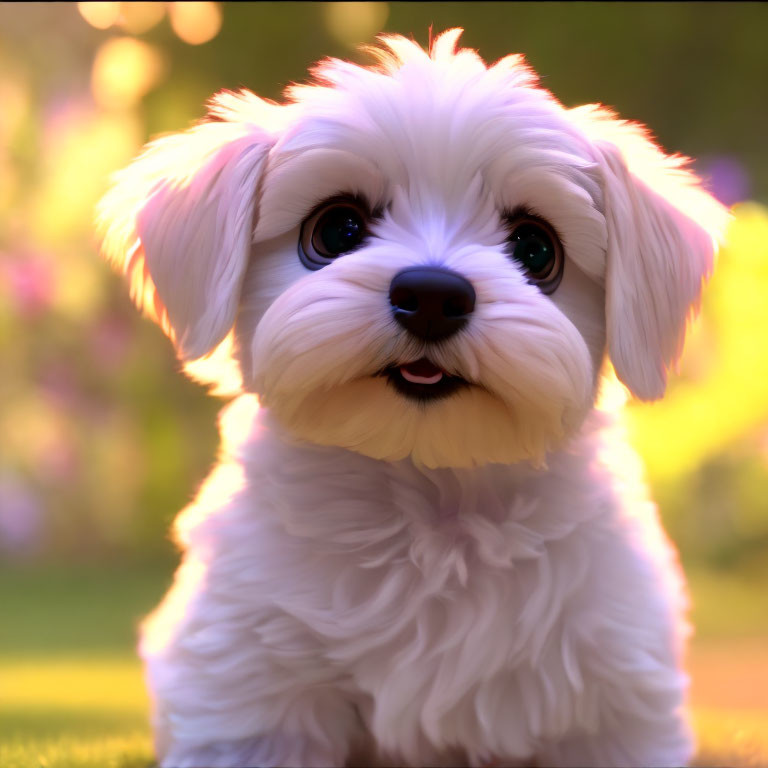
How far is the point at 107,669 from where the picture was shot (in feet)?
11.5

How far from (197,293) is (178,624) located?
628mm

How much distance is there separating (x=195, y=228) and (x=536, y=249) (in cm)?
60

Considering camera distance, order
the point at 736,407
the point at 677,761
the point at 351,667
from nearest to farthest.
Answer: the point at 351,667
the point at 677,761
the point at 736,407

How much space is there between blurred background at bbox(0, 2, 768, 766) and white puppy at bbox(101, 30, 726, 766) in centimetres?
107

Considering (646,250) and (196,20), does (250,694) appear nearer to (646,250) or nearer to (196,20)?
(646,250)

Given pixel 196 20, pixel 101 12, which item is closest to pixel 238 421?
pixel 101 12

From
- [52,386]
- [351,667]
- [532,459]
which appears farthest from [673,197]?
[52,386]

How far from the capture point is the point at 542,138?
5.87 ft

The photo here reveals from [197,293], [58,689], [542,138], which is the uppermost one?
[542,138]

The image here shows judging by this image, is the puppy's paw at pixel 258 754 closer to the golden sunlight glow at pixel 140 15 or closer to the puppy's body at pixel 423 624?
the puppy's body at pixel 423 624

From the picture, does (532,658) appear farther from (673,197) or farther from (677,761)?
(673,197)

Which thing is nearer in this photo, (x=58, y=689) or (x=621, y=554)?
(x=621, y=554)

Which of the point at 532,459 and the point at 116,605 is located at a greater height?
the point at 532,459

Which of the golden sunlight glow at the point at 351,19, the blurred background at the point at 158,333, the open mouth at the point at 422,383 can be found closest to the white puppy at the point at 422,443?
the open mouth at the point at 422,383
